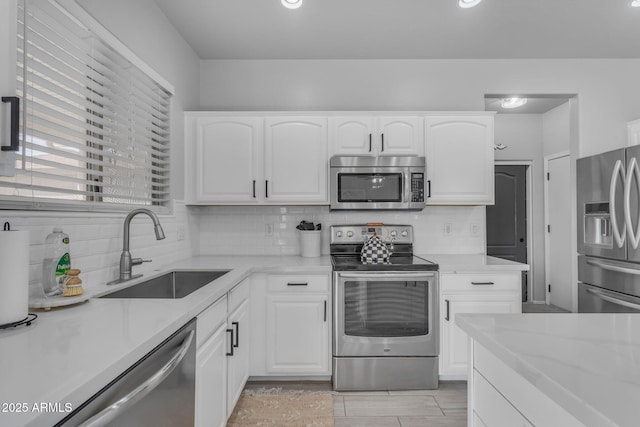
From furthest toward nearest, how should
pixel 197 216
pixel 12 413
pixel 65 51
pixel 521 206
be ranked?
1. pixel 521 206
2. pixel 197 216
3. pixel 65 51
4. pixel 12 413

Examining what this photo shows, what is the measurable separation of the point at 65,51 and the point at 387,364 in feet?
8.24

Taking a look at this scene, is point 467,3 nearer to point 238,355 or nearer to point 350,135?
point 350,135

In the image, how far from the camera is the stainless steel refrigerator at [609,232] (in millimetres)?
2434

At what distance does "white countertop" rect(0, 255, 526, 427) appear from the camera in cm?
67

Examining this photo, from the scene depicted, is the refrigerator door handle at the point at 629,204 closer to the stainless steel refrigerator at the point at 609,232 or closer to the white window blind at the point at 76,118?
the stainless steel refrigerator at the point at 609,232

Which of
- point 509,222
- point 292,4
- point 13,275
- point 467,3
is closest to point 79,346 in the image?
point 13,275

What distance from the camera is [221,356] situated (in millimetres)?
1814

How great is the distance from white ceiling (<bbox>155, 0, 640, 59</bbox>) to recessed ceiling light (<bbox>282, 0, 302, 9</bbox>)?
76mm

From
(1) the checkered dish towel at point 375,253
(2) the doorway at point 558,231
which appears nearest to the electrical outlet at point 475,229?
(1) the checkered dish towel at point 375,253

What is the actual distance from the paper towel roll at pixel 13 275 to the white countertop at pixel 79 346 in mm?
50

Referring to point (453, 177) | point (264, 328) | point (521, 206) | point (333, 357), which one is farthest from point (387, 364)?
point (521, 206)

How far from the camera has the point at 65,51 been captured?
155 cm

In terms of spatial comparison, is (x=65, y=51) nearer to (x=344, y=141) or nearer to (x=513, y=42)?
(x=344, y=141)

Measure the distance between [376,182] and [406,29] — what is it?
3.77 ft
